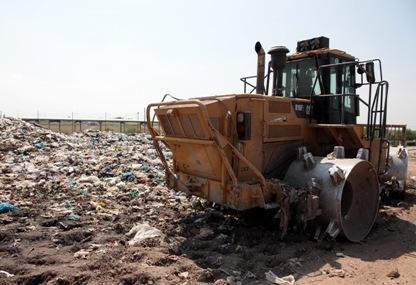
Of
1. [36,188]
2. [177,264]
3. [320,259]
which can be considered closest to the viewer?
[177,264]

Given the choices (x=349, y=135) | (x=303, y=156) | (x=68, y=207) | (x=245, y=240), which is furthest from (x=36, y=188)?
(x=349, y=135)

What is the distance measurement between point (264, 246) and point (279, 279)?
3.27 ft

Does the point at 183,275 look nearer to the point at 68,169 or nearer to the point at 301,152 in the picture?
the point at 301,152

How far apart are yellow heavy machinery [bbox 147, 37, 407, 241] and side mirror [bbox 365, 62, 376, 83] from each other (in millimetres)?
13

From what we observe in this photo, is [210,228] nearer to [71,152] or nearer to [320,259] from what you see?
[320,259]

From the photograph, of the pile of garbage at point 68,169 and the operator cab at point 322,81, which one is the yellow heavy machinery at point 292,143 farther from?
the pile of garbage at point 68,169

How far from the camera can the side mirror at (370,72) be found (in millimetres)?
5848

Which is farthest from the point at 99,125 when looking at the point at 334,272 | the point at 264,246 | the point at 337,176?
the point at 334,272

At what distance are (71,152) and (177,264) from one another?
29.5ft

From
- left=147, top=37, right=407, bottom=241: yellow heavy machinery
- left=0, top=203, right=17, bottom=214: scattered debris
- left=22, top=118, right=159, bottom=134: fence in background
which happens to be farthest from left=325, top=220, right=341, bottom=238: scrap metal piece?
left=22, top=118, right=159, bottom=134: fence in background

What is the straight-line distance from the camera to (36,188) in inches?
321

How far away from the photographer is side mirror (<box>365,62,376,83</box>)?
19.2ft

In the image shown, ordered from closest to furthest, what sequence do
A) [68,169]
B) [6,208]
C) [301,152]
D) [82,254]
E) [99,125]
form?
[82,254], [301,152], [6,208], [68,169], [99,125]

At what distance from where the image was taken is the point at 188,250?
195 inches
